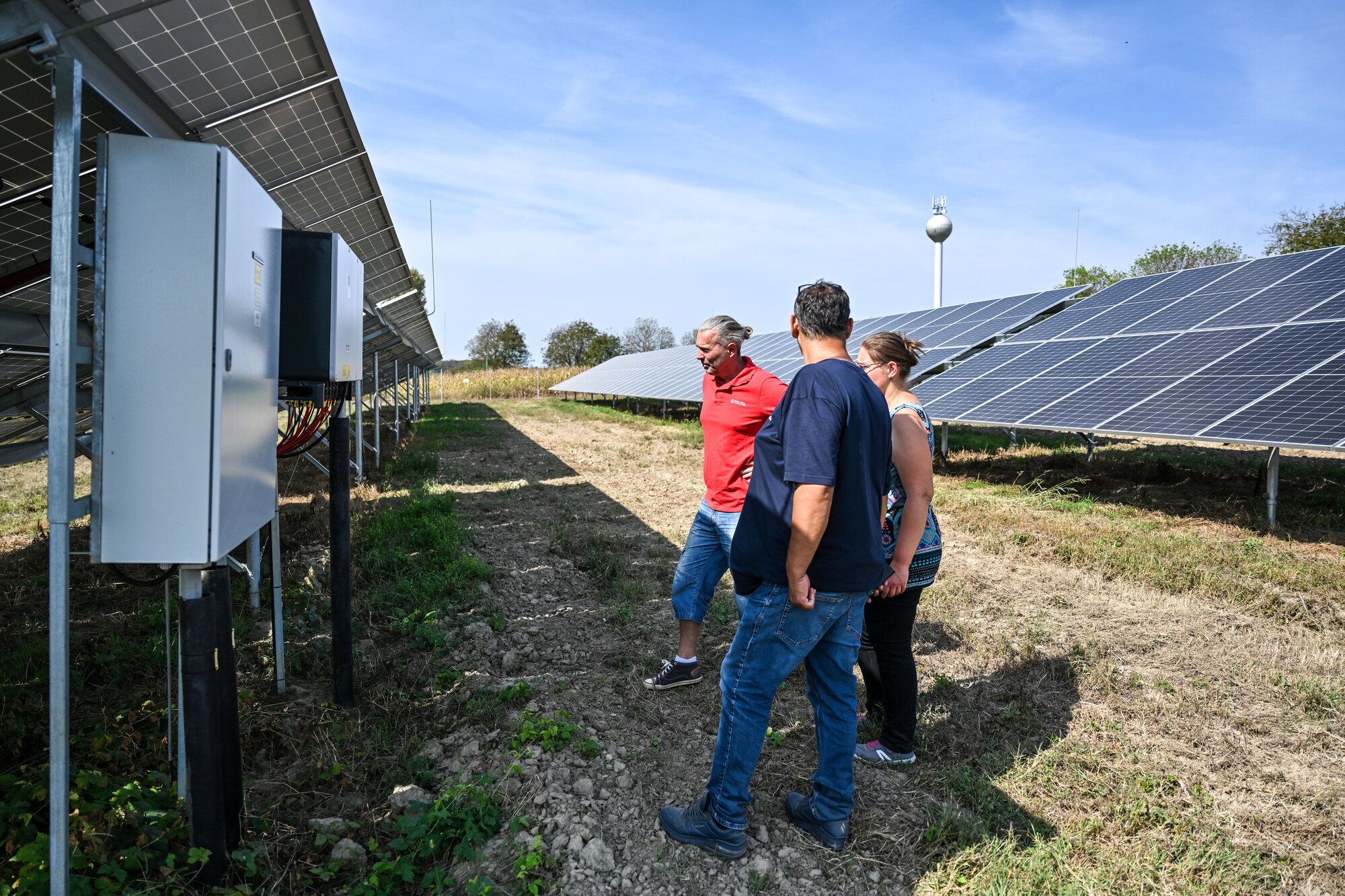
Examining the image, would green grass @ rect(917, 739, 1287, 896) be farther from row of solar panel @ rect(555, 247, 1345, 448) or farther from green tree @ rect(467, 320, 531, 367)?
green tree @ rect(467, 320, 531, 367)

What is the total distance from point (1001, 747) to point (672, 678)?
1.51 meters

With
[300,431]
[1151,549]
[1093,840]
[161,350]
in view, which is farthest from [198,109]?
[1151,549]

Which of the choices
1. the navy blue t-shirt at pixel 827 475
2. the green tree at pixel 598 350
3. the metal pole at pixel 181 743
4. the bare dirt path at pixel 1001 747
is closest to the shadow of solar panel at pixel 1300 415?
the bare dirt path at pixel 1001 747

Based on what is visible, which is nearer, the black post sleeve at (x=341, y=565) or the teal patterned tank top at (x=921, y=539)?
the teal patterned tank top at (x=921, y=539)

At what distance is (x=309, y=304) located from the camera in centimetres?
286

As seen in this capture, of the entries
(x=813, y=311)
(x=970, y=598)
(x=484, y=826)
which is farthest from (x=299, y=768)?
(x=970, y=598)

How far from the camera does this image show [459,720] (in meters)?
3.29

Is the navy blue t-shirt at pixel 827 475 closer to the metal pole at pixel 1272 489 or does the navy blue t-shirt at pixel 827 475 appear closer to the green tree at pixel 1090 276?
the metal pole at pixel 1272 489

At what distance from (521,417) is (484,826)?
20640 mm

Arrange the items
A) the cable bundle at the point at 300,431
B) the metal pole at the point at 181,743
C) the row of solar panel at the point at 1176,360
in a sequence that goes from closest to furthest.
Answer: the metal pole at the point at 181,743, the cable bundle at the point at 300,431, the row of solar panel at the point at 1176,360

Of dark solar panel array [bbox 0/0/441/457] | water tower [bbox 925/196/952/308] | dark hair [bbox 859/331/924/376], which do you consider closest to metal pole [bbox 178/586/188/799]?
dark solar panel array [bbox 0/0/441/457]

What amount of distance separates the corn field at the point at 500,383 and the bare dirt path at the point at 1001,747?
1209 inches

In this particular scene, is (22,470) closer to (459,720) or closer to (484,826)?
(459,720)

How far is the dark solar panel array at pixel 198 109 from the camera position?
2.27 metres
